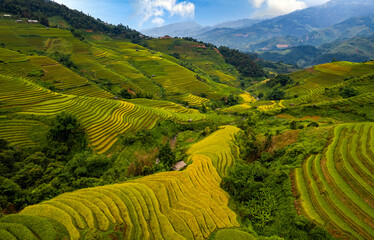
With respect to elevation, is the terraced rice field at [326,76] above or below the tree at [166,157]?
above

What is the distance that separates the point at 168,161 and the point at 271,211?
11.5m

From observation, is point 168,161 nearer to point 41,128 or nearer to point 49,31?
point 41,128

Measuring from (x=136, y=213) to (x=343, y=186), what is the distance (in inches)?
593

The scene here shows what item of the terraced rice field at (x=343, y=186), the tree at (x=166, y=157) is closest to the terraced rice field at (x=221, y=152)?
the tree at (x=166, y=157)

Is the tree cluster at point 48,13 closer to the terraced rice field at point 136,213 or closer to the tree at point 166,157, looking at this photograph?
the tree at point 166,157

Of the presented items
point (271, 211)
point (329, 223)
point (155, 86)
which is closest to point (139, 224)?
point (271, 211)

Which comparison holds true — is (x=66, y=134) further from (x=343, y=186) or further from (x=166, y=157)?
(x=343, y=186)

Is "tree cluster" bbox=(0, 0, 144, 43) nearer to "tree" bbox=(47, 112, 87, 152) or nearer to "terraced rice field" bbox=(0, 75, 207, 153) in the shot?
"terraced rice field" bbox=(0, 75, 207, 153)

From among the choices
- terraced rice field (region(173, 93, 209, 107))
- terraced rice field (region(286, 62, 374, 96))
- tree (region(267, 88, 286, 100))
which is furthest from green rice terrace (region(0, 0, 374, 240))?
tree (region(267, 88, 286, 100))

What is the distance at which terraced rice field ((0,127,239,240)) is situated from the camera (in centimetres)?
859

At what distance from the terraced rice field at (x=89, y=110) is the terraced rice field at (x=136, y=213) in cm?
1321

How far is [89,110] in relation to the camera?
30.1 m

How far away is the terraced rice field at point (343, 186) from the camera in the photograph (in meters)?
10.5

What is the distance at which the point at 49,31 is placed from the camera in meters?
68.3
